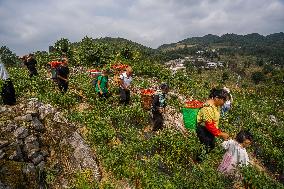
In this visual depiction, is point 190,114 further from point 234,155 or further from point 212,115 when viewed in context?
point 234,155

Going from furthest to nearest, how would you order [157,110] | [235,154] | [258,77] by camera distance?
[258,77]
[157,110]
[235,154]

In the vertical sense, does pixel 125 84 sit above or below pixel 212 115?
above

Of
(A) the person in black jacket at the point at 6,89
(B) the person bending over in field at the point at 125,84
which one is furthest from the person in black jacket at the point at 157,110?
(A) the person in black jacket at the point at 6,89

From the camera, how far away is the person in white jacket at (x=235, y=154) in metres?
8.02

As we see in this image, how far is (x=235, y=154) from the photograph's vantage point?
803 cm

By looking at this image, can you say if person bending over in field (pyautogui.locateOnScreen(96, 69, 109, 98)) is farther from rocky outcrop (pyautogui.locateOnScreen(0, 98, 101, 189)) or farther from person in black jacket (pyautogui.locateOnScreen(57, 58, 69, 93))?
rocky outcrop (pyautogui.locateOnScreen(0, 98, 101, 189))

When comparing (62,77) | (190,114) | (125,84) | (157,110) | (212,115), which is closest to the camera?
(212,115)

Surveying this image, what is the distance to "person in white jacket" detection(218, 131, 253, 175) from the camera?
8.02 m

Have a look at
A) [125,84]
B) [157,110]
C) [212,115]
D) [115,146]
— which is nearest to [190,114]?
[157,110]

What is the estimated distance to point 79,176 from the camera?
8773 millimetres

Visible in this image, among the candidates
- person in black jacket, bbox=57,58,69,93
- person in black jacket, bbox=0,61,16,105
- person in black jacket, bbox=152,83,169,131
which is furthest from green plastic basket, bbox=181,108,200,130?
person in black jacket, bbox=0,61,16,105

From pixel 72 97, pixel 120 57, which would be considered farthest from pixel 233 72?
pixel 72 97

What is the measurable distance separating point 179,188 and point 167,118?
6210mm

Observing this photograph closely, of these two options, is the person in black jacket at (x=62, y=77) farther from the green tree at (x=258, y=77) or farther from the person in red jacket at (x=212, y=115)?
the green tree at (x=258, y=77)
